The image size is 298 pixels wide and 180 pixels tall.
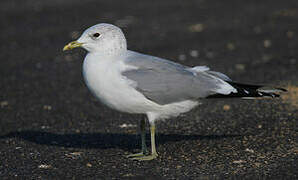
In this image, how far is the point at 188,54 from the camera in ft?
35.3

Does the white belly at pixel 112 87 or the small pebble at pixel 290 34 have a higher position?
the small pebble at pixel 290 34

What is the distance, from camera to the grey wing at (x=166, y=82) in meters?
5.48

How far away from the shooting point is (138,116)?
7617 millimetres

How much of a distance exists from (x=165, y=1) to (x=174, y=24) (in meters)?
2.68

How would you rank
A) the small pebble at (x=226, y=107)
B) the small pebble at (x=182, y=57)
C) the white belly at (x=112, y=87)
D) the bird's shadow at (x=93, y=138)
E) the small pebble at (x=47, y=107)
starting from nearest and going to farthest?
the white belly at (x=112, y=87), the bird's shadow at (x=93, y=138), the small pebble at (x=226, y=107), the small pebble at (x=47, y=107), the small pebble at (x=182, y=57)

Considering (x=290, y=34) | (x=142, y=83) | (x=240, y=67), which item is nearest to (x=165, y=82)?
(x=142, y=83)

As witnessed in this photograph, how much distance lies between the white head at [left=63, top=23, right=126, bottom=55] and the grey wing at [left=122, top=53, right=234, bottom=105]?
184mm

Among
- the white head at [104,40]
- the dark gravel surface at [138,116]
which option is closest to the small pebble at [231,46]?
the dark gravel surface at [138,116]

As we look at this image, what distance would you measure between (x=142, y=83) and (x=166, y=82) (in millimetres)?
273

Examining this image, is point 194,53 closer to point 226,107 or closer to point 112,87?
point 226,107

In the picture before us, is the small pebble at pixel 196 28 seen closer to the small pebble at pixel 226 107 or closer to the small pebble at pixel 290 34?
the small pebble at pixel 290 34

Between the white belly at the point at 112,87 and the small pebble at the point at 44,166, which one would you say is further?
the small pebble at the point at 44,166

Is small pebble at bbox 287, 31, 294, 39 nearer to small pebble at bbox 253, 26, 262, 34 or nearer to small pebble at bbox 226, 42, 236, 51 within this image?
small pebble at bbox 253, 26, 262, 34

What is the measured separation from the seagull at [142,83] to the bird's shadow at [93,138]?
73 centimetres
